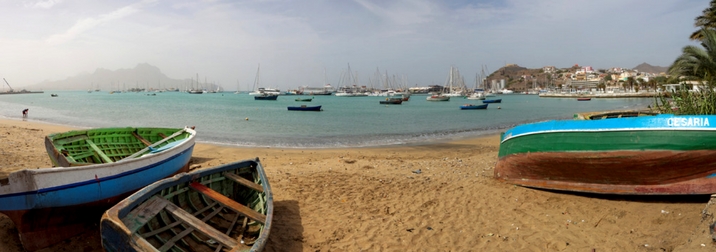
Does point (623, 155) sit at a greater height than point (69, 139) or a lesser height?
greater

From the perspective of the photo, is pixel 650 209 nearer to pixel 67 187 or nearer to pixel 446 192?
pixel 446 192

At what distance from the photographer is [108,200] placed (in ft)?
19.3

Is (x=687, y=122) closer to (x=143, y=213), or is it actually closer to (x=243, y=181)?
(x=243, y=181)

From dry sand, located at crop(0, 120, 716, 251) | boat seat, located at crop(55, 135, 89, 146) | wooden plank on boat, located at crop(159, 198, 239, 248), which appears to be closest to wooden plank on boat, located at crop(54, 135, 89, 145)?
boat seat, located at crop(55, 135, 89, 146)

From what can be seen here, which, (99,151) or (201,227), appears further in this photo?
(99,151)

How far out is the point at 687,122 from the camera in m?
5.87

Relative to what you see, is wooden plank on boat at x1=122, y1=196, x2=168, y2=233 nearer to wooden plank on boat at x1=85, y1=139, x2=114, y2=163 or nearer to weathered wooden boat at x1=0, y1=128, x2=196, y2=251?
weathered wooden boat at x1=0, y1=128, x2=196, y2=251

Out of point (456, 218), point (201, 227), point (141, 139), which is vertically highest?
point (141, 139)

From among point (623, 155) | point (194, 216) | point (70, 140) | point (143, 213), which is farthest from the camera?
point (70, 140)

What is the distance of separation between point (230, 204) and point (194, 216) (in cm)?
57

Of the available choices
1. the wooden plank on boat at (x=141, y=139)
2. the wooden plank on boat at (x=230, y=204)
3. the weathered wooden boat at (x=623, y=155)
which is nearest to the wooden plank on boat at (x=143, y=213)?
the wooden plank on boat at (x=230, y=204)

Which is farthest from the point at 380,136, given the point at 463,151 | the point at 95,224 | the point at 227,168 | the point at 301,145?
the point at 95,224

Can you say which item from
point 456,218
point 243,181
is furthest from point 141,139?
point 456,218

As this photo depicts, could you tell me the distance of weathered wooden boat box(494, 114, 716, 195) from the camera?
19.1 ft
